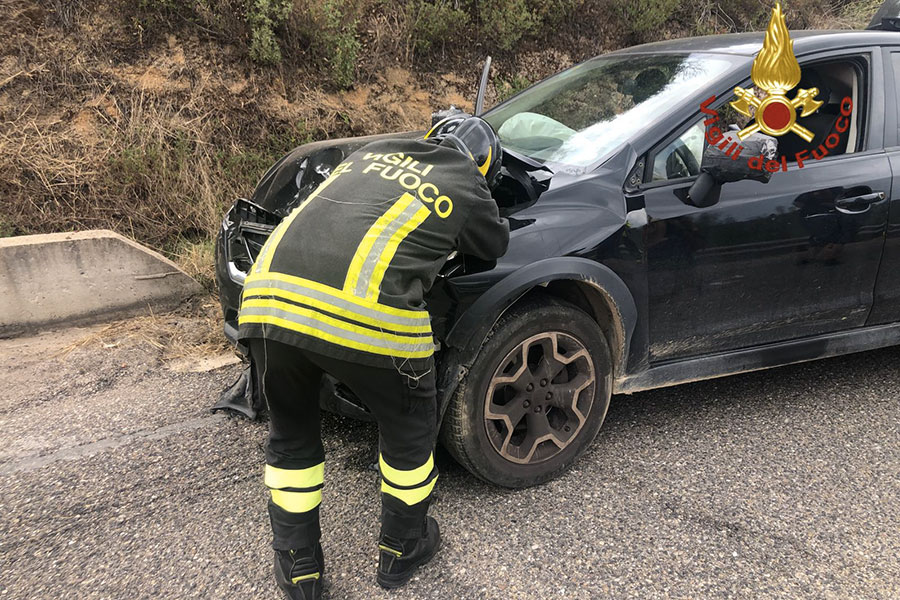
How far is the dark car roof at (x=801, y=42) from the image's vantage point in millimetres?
2936

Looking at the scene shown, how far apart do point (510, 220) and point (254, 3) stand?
4361 mm

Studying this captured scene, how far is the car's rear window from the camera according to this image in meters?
2.79

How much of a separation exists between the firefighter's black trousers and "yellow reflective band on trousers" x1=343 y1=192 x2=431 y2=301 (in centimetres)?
28

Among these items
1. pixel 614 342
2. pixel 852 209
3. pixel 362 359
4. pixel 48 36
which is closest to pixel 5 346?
pixel 48 36

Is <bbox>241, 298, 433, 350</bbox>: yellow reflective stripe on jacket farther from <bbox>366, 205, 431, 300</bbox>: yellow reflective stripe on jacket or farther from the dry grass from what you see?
the dry grass

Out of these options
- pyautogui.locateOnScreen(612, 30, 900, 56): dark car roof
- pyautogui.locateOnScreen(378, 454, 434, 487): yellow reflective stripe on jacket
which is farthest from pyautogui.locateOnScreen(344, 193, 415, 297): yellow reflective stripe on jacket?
pyautogui.locateOnScreen(612, 30, 900, 56): dark car roof

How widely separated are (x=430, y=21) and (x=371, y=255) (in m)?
5.36

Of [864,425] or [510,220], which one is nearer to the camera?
[510,220]

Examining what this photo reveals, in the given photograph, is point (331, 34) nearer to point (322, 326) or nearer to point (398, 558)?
point (322, 326)

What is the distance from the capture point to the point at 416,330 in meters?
1.95

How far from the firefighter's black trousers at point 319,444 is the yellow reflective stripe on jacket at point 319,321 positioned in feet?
0.34

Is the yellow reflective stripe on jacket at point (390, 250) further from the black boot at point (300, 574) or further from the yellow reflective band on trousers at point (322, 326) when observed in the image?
the black boot at point (300, 574)

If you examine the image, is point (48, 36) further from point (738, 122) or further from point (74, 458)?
point (738, 122)

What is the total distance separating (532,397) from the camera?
2.54m
